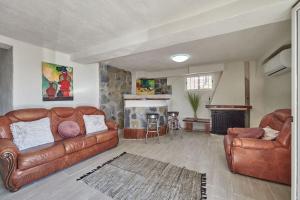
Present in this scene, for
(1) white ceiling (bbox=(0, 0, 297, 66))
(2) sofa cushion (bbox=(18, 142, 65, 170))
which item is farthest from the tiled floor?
(1) white ceiling (bbox=(0, 0, 297, 66))

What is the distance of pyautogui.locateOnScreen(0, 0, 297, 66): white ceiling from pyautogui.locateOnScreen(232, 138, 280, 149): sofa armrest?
1619mm

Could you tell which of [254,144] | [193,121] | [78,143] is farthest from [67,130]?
[193,121]

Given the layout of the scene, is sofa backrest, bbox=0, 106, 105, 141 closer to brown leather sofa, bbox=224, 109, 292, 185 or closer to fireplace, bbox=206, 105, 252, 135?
brown leather sofa, bbox=224, 109, 292, 185

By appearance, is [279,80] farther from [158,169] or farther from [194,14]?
[158,169]

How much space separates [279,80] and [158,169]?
10.8 feet

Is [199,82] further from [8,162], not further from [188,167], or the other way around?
[8,162]

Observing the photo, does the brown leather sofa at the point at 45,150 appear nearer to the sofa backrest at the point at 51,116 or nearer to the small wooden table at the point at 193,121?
the sofa backrest at the point at 51,116

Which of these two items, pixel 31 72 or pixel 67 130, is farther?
pixel 31 72

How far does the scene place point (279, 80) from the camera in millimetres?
3297

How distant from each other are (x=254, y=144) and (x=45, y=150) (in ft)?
10.2

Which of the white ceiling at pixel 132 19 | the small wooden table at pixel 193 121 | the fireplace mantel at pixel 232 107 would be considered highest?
the white ceiling at pixel 132 19

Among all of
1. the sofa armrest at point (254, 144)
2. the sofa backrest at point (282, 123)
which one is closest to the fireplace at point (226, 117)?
the sofa backrest at point (282, 123)

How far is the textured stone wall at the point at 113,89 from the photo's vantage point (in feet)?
15.1

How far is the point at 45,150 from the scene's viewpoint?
223 centimetres
